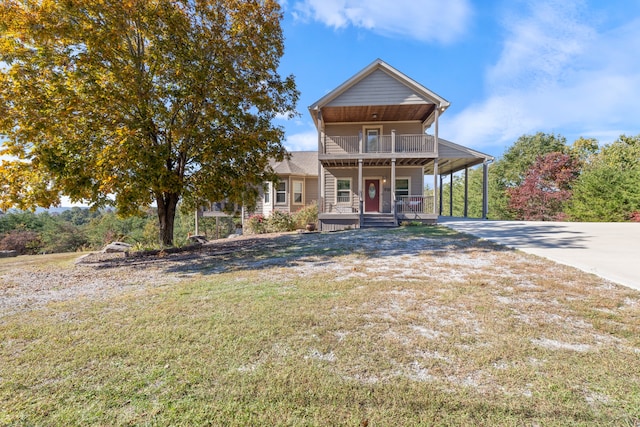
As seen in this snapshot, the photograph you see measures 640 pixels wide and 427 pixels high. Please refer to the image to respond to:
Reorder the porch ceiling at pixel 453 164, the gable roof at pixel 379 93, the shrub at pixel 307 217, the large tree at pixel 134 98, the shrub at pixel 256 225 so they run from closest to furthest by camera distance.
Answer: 1. the large tree at pixel 134 98
2. the gable roof at pixel 379 93
3. the porch ceiling at pixel 453 164
4. the shrub at pixel 307 217
5. the shrub at pixel 256 225

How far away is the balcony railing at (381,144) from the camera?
1389 cm

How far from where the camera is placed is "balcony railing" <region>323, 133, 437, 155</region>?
13.9m

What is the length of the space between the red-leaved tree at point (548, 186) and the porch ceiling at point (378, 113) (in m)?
14.3

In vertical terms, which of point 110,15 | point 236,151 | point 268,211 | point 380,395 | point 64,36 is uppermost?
point 110,15

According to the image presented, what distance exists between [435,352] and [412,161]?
13.2 metres

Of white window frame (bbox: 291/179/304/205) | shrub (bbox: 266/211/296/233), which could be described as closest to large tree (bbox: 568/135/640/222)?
white window frame (bbox: 291/179/304/205)

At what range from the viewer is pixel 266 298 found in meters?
3.98

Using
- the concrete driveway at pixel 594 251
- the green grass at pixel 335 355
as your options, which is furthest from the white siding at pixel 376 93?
the green grass at pixel 335 355

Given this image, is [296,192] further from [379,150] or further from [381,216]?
[381,216]

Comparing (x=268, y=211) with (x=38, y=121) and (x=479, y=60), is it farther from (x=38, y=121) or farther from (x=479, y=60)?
(x=479, y=60)

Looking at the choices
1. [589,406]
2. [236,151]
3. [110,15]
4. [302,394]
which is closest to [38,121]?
[110,15]

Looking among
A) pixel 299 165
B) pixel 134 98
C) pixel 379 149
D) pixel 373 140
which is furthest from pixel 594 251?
pixel 299 165

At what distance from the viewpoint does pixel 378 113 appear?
14.6 meters

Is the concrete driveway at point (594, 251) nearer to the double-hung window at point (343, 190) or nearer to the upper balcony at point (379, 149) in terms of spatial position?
the upper balcony at point (379, 149)
